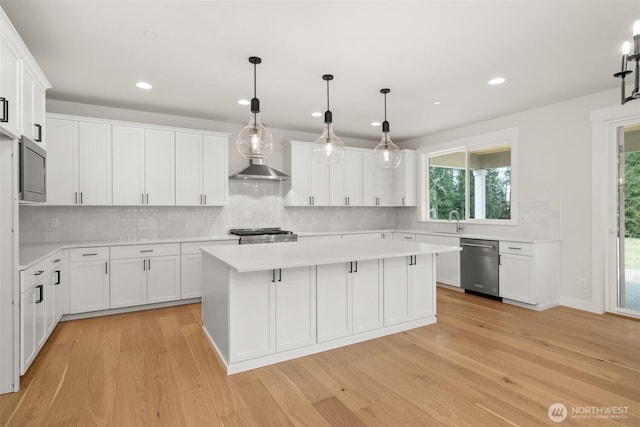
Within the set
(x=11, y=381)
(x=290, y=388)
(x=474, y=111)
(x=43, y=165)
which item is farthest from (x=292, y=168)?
(x=11, y=381)

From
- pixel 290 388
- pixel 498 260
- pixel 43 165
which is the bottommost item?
pixel 290 388

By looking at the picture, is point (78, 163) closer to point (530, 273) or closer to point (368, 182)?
point (368, 182)

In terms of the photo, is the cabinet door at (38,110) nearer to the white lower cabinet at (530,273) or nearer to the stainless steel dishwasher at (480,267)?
the stainless steel dishwasher at (480,267)

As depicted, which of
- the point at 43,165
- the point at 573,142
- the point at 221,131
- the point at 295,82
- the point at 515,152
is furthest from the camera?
the point at 221,131

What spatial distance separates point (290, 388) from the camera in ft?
7.73

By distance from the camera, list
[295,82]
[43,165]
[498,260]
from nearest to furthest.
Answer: [43,165] < [295,82] < [498,260]

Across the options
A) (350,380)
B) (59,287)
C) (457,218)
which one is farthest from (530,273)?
(59,287)

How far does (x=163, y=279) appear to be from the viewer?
4.24 m

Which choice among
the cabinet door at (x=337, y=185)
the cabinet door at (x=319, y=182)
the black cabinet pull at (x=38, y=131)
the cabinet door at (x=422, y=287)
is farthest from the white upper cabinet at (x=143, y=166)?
the cabinet door at (x=422, y=287)

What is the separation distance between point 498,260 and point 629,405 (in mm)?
2483

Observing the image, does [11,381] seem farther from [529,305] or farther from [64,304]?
[529,305]

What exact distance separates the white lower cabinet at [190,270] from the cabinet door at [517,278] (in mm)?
3980

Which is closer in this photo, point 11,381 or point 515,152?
point 11,381

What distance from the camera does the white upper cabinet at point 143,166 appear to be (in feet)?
14.0
